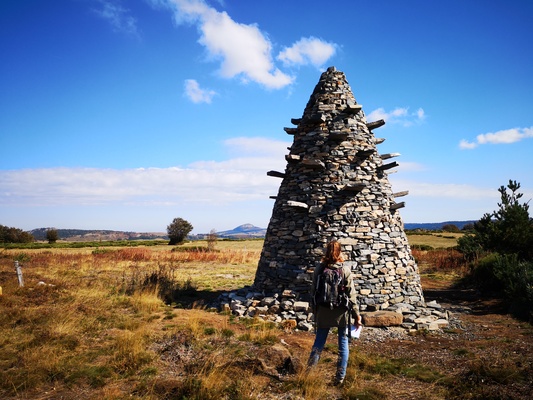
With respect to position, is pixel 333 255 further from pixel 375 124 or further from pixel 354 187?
pixel 375 124

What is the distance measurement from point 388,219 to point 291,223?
294 centimetres

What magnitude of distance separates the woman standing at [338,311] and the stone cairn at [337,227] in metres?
3.29

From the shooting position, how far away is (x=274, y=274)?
9.65 m

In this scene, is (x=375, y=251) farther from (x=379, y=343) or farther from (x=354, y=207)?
(x=379, y=343)

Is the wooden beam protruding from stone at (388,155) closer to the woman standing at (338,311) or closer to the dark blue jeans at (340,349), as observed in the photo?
the woman standing at (338,311)

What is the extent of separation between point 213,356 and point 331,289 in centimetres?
Result: 244

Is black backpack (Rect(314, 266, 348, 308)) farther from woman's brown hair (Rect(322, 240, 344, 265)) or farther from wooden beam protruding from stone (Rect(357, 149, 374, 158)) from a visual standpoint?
wooden beam protruding from stone (Rect(357, 149, 374, 158))

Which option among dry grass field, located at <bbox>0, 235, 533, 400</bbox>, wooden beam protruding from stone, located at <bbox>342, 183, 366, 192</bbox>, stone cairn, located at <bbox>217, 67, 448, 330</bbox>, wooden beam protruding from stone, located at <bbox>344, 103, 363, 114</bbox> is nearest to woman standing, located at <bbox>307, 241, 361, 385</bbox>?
dry grass field, located at <bbox>0, 235, 533, 400</bbox>

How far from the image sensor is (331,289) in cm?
482

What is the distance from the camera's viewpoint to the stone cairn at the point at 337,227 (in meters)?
8.71

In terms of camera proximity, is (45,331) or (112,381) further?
(45,331)

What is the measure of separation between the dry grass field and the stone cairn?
81 cm

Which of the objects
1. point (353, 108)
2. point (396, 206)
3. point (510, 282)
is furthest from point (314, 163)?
point (510, 282)

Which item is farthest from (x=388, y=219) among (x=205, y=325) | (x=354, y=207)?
(x=205, y=325)
